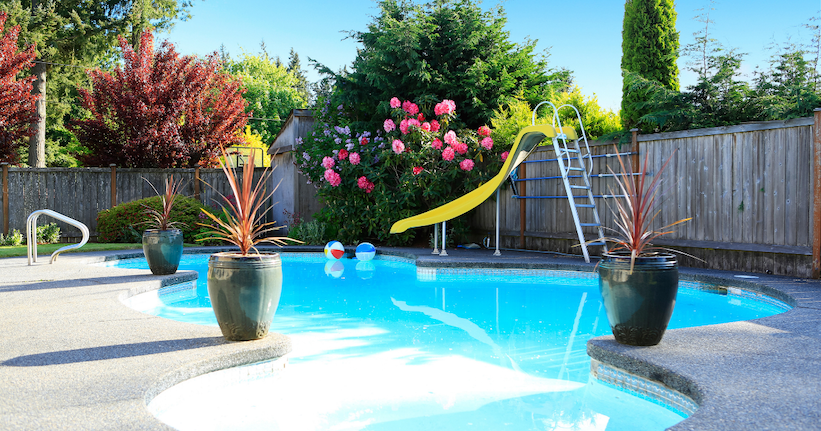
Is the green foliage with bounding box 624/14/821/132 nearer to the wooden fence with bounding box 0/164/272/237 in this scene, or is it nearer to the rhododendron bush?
the rhododendron bush

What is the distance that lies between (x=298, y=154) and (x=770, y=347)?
1009 centimetres

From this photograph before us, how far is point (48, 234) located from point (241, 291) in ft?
34.8

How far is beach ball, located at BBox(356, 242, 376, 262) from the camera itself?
31.4 ft

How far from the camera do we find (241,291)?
3414 mm

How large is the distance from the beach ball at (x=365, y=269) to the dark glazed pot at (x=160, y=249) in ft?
8.76

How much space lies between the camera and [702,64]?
30.3 feet

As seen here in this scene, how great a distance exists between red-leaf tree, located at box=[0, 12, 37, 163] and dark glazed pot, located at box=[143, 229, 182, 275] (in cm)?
1002

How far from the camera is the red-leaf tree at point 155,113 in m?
14.3

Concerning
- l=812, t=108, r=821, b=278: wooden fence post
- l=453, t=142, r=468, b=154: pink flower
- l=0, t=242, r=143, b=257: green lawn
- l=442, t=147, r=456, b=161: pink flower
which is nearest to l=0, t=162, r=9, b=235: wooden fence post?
l=0, t=242, r=143, b=257: green lawn

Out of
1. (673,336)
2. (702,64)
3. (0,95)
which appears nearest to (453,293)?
(673,336)

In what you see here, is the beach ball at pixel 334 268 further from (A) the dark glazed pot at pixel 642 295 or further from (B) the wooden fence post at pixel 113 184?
(B) the wooden fence post at pixel 113 184

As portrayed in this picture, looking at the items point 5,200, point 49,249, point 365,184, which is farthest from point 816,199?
point 5,200

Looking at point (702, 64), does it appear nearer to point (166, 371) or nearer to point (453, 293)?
point (453, 293)

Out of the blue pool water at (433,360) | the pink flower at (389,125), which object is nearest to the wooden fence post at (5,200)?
the blue pool water at (433,360)
